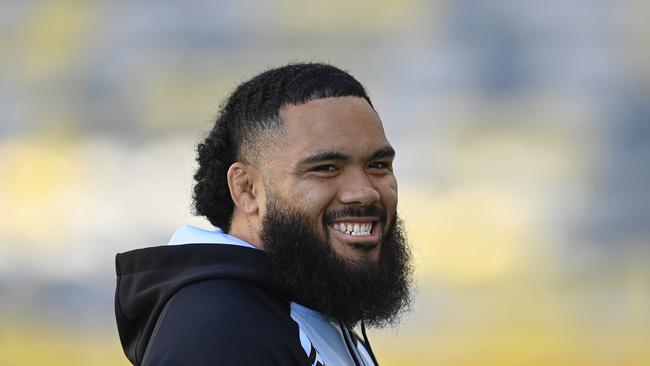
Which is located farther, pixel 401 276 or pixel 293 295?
pixel 401 276

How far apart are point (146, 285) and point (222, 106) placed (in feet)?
2.69

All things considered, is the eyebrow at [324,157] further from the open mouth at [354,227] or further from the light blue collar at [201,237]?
the light blue collar at [201,237]

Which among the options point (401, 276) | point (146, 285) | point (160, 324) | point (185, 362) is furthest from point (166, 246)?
point (401, 276)

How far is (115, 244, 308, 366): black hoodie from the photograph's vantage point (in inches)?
116

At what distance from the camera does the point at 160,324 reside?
122 inches

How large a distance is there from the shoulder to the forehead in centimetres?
50

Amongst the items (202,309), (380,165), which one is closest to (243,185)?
(380,165)

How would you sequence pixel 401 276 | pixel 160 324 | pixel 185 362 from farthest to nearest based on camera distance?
pixel 401 276 → pixel 160 324 → pixel 185 362

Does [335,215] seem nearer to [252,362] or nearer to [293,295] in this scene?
[293,295]

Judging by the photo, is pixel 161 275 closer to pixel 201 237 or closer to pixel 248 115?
pixel 201 237

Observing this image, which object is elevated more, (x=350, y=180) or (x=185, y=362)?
(x=350, y=180)

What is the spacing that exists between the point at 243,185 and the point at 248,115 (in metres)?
0.25

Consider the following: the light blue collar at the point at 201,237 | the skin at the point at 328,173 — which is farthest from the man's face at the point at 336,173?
the light blue collar at the point at 201,237

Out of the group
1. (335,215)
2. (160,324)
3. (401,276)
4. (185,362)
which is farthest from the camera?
(401,276)
